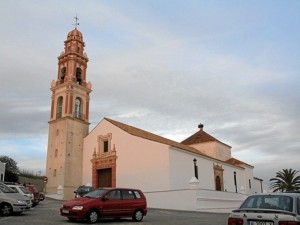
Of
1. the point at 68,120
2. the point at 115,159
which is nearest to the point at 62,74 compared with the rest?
the point at 68,120

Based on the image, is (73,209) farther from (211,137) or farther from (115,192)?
(211,137)

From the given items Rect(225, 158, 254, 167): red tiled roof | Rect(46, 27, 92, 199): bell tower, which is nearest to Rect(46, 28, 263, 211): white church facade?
Rect(46, 27, 92, 199): bell tower

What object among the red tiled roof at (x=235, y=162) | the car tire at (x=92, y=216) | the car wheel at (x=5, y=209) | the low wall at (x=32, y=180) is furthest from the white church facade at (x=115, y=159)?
the car wheel at (x=5, y=209)

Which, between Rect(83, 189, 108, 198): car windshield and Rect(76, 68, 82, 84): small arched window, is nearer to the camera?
Rect(83, 189, 108, 198): car windshield

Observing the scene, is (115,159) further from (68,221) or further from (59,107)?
(68,221)

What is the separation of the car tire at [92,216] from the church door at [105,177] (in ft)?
69.0

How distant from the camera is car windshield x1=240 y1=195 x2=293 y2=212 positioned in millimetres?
7707

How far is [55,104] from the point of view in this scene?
128ft

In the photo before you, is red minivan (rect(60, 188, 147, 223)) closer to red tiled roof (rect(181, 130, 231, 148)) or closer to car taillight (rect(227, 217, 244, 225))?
car taillight (rect(227, 217, 244, 225))

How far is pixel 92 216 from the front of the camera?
13266mm

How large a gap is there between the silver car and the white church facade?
1718 centimetres

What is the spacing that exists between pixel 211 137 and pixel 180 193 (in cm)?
2380

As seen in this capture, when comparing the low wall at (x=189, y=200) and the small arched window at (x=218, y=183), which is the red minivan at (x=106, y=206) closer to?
the low wall at (x=189, y=200)

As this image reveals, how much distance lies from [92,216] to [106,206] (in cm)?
78
